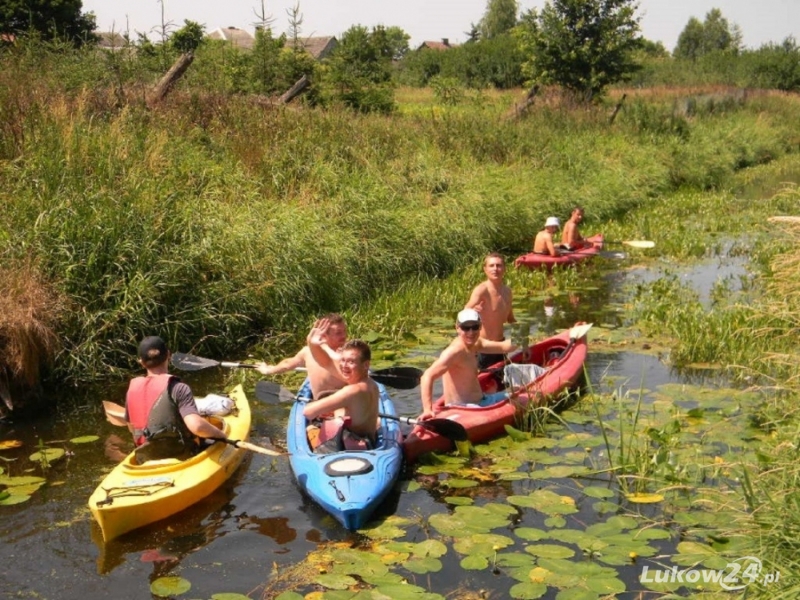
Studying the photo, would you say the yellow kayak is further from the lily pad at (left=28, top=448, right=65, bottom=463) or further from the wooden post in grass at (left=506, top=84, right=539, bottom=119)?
the wooden post in grass at (left=506, top=84, right=539, bottom=119)

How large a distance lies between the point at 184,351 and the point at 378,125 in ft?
24.4

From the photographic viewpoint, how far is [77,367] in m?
7.96

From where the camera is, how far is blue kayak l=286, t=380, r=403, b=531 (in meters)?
5.55

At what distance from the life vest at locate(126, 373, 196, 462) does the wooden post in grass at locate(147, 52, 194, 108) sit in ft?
24.9

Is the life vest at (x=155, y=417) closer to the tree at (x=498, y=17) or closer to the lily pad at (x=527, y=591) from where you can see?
the lily pad at (x=527, y=591)

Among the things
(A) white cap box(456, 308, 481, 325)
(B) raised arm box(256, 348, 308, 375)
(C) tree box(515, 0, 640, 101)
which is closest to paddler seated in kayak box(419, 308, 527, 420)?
(A) white cap box(456, 308, 481, 325)

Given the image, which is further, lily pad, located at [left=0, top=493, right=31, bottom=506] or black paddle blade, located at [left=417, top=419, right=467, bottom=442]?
black paddle blade, located at [left=417, top=419, right=467, bottom=442]

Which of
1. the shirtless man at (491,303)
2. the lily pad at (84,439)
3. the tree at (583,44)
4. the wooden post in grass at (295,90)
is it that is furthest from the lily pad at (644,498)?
the tree at (583,44)

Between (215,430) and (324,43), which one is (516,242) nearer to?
(215,430)

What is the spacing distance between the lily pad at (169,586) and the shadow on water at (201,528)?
0.06 m

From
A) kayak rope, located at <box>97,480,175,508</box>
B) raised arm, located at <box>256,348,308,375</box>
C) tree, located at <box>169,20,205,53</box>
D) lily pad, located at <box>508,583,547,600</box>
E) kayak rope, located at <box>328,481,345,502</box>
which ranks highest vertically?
tree, located at <box>169,20,205,53</box>

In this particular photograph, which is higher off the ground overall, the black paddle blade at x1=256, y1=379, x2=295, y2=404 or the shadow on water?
the black paddle blade at x1=256, y1=379, x2=295, y2=404

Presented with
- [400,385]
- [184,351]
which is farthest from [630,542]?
[184,351]

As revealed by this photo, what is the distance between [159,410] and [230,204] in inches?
201
